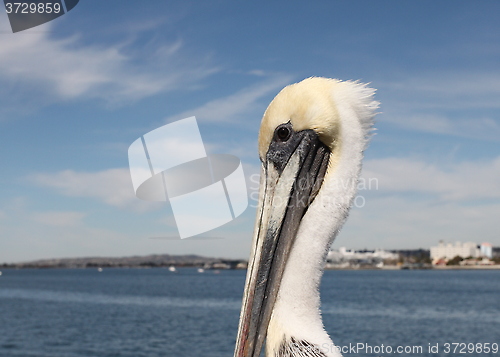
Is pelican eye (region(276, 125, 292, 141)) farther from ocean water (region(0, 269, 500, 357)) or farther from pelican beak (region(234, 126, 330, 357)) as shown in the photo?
ocean water (region(0, 269, 500, 357))

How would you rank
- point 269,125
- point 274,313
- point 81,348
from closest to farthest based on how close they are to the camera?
1. point 274,313
2. point 269,125
3. point 81,348

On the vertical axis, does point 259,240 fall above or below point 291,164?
below

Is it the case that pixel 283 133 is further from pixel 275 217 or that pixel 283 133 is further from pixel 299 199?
pixel 275 217

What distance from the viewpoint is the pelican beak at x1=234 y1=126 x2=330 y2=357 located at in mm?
3131

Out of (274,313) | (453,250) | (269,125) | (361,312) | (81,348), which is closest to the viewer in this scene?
(274,313)

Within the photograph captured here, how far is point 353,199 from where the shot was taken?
10.8 ft

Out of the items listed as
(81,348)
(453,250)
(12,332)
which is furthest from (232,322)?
(453,250)

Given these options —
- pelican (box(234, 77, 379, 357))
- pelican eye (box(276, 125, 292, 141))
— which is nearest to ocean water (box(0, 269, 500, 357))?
pelican (box(234, 77, 379, 357))

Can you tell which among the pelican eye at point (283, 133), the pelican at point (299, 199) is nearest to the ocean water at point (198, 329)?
the pelican at point (299, 199)

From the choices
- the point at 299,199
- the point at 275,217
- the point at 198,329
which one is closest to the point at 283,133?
the point at 299,199

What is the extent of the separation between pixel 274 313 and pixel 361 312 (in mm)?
52299

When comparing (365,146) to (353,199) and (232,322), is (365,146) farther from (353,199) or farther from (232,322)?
(232,322)

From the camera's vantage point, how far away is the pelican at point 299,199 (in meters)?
3.11

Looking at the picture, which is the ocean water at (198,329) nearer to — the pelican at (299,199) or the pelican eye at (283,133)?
the pelican at (299,199)
